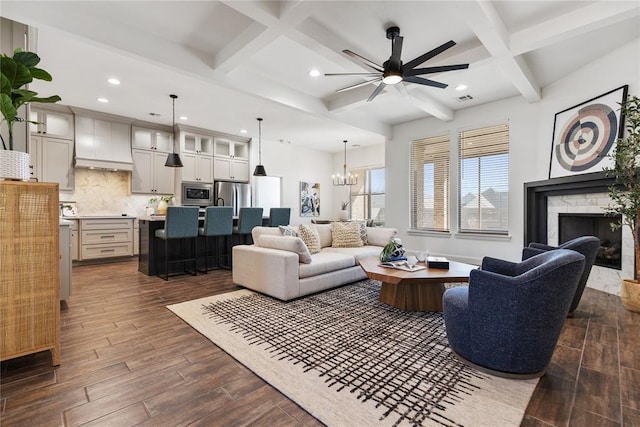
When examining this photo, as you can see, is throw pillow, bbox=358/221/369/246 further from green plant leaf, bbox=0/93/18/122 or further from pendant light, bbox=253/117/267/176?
green plant leaf, bbox=0/93/18/122

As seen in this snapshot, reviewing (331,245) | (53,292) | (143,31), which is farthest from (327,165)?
(53,292)

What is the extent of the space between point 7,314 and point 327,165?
8.44 metres

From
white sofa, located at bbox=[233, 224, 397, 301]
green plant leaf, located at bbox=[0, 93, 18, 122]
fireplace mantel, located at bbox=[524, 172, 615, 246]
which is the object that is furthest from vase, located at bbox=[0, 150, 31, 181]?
fireplace mantel, located at bbox=[524, 172, 615, 246]

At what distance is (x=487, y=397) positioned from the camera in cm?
162

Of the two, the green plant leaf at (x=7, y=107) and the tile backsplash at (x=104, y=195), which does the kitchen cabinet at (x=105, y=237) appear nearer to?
the tile backsplash at (x=104, y=195)

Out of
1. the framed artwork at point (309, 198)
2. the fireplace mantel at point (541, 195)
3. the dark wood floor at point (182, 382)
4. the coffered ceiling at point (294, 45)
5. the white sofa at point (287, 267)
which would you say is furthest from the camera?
the framed artwork at point (309, 198)

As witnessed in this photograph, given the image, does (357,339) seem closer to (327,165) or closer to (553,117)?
(553,117)

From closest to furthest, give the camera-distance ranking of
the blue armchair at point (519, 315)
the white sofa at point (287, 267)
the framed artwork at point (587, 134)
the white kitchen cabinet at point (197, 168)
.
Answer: the blue armchair at point (519, 315) < the white sofa at point (287, 267) < the framed artwork at point (587, 134) < the white kitchen cabinet at point (197, 168)

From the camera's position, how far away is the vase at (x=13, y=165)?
177 cm

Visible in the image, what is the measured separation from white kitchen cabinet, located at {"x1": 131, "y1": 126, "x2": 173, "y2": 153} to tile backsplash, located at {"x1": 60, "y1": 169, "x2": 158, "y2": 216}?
2.28ft

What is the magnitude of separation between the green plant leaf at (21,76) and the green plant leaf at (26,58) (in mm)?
59

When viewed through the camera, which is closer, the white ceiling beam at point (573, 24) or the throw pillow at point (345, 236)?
the white ceiling beam at point (573, 24)

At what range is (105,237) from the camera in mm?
5711

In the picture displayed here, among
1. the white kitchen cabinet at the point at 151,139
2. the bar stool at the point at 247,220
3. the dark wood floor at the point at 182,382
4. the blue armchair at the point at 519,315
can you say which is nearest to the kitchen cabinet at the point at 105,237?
the white kitchen cabinet at the point at 151,139
